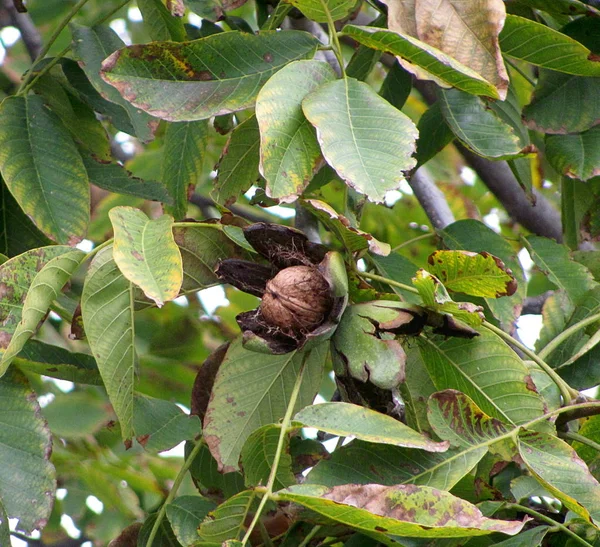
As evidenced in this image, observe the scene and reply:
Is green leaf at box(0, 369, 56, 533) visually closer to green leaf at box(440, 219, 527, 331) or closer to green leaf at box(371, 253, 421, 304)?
green leaf at box(371, 253, 421, 304)

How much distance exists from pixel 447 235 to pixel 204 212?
116cm

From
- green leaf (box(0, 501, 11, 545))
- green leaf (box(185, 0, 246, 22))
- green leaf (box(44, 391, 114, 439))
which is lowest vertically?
green leaf (box(44, 391, 114, 439))

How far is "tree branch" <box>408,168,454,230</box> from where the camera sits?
6.84ft

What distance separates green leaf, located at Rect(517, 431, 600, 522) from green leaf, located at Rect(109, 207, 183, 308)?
51 cm

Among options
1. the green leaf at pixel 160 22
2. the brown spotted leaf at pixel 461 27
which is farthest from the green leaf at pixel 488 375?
the green leaf at pixel 160 22

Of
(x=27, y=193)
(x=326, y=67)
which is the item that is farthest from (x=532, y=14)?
(x=27, y=193)

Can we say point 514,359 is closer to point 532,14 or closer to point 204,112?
point 204,112

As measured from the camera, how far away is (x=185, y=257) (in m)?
1.27

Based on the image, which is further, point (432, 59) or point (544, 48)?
point (544, 48)

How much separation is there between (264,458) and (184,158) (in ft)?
2.32

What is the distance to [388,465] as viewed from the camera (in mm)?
1107

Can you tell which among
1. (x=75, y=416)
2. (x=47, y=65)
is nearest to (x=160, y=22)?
(x=47, y=65)

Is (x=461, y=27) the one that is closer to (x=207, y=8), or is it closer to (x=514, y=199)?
(x=207, y=8)

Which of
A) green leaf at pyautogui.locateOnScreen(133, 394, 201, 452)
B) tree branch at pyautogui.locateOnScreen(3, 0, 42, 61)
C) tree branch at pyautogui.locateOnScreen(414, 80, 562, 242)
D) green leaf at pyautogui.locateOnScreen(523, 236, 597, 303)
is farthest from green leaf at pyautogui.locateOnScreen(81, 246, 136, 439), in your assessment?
tree branch at pyautogui.locateOnScreen(414, 80, 562, 242)
